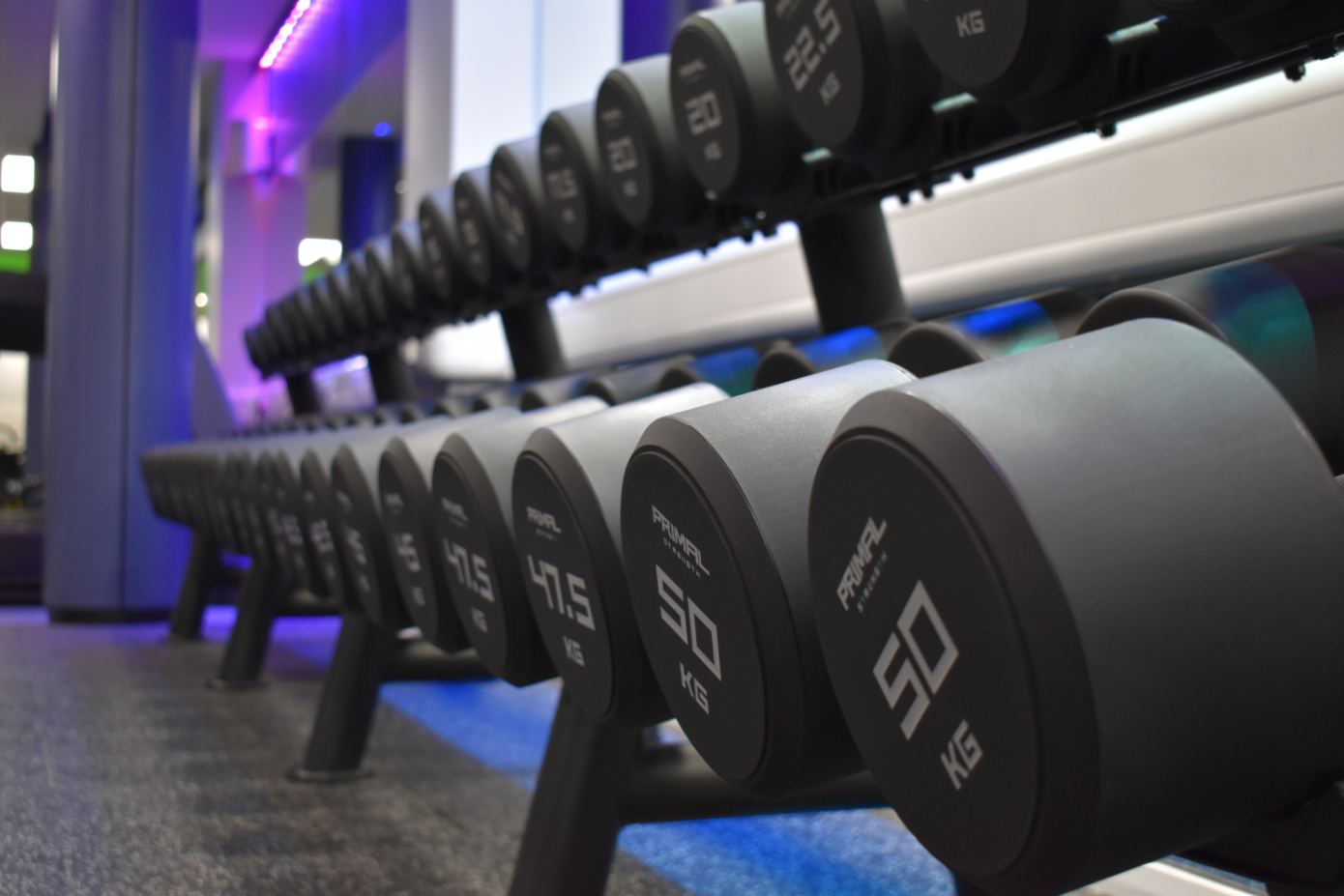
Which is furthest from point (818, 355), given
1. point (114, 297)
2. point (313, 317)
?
point (114, 297)

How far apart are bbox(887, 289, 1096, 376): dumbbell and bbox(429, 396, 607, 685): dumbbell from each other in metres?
0.23

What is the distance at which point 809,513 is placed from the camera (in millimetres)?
470

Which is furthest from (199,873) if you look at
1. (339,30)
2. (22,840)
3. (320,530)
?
(339,30)

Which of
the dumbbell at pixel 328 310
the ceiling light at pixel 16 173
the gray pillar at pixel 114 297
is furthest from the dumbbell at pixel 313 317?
the ceiling light at pixel 16 173

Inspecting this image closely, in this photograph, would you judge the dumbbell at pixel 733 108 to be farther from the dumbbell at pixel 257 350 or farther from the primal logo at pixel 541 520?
the dumbbell at pixel 257 350

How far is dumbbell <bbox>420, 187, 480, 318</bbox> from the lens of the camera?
1.91m

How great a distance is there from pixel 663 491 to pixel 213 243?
6.10 metres

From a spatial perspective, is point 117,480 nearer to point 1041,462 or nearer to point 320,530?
point 320,530

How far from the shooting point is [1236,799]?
1.33 ft

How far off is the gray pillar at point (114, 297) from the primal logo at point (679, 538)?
3.53 m

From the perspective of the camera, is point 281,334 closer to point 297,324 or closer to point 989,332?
point 297,324

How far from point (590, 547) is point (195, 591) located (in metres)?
2.83

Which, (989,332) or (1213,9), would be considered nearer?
(1213,9)

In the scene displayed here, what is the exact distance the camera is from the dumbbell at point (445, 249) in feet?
6.28
